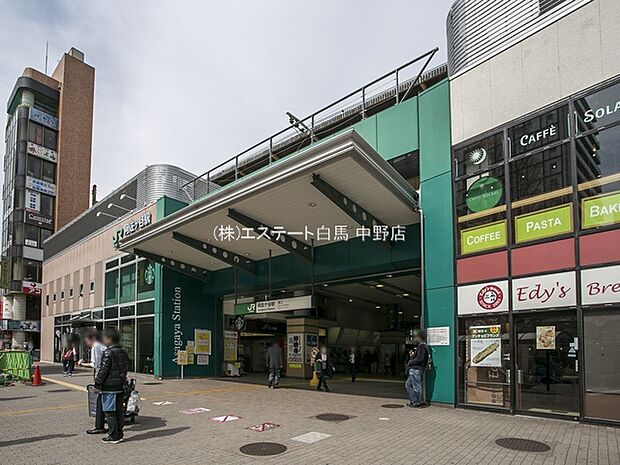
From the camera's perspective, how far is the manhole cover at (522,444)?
7379 millimetres

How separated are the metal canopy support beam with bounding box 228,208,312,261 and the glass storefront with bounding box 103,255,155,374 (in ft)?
26.0

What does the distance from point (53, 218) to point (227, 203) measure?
41519 mm

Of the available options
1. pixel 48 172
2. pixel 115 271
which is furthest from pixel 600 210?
pixel 48 172

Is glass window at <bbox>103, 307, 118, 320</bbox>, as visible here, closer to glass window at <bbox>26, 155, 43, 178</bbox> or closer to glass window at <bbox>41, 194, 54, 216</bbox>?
glass window at <bbox>41, 194, 54, 216</bbox>

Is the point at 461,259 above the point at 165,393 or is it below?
above

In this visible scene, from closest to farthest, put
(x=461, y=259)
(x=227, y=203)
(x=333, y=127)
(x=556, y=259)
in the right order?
1. (x=556, y=259)
2. (x=461, y=259)
3. (x=227, y=203)
4. (x=333, y=127)

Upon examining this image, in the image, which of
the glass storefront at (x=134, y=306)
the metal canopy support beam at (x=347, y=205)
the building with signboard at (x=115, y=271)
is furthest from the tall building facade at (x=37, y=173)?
the metal canopy support beam at (x=347, y=205)

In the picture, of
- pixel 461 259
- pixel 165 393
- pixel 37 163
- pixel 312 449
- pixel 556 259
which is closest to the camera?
pixel 312 449

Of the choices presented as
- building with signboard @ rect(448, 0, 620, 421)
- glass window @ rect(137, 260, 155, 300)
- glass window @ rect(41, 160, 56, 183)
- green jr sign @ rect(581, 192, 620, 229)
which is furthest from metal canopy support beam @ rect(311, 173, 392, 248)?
glass window @ rect(41, 160, 56, 183)

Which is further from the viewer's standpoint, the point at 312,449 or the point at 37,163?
the point at 37,163

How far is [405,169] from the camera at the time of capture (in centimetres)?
1395

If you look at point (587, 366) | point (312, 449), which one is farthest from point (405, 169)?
point (312, 449)

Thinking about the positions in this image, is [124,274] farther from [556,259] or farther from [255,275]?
[556,259]

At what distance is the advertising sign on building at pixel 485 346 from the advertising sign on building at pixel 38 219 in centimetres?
4582
